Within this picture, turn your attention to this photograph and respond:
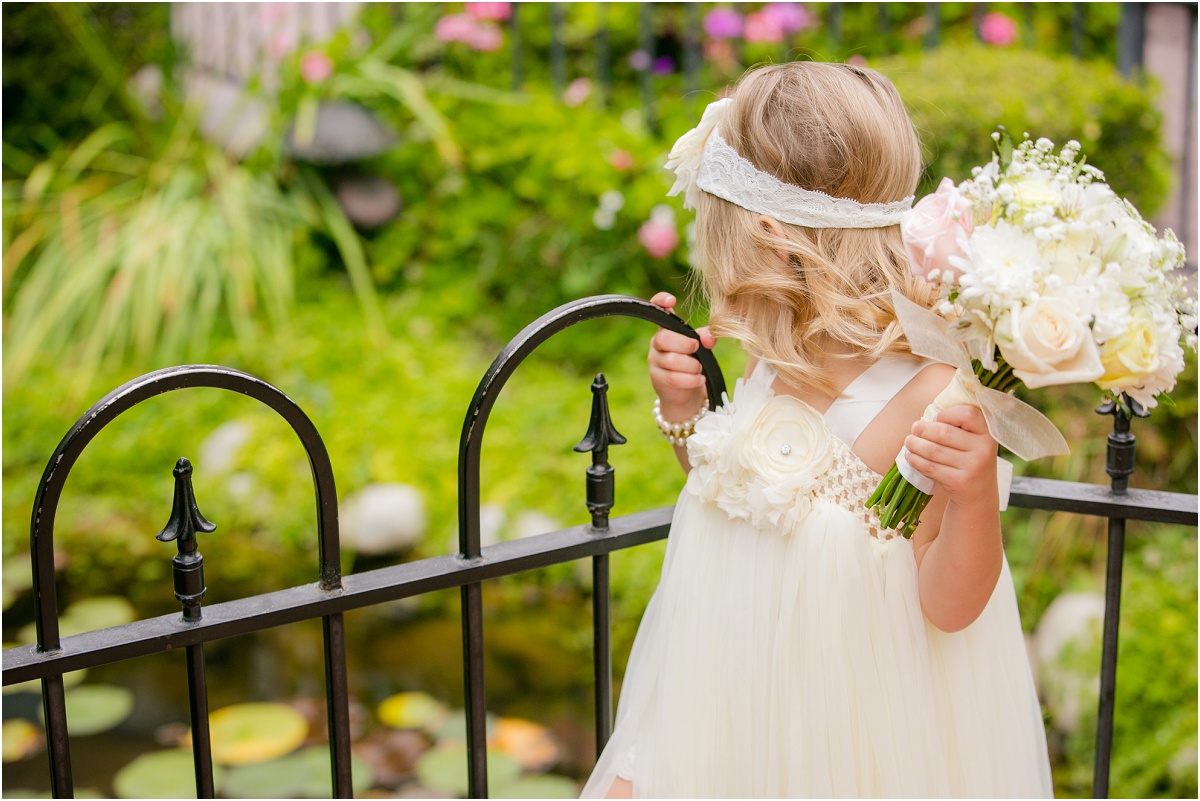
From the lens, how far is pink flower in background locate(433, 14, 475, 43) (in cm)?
509

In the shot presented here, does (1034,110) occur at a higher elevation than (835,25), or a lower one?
lower

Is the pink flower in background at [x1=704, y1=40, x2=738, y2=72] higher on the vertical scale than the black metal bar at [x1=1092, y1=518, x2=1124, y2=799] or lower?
higher

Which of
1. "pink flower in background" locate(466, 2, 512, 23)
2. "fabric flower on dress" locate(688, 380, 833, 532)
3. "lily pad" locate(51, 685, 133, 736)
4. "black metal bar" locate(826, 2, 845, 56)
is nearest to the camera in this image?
"fabric flower on dress" locate(688, 380, 833, 532)

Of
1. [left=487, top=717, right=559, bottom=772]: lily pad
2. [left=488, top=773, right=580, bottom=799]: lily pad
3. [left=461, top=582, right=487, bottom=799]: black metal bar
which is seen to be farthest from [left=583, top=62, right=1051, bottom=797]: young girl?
[left=487, top=717, right=559, bottom=772]: lily pad

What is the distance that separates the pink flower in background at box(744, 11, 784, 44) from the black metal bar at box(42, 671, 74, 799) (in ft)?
14.3

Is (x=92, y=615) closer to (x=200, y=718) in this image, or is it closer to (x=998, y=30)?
(x=200, y=718)

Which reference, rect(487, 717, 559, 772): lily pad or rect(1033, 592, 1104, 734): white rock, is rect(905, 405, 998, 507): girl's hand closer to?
rect(1033, 592, 1104, 734): white rock

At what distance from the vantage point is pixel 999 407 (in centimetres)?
117

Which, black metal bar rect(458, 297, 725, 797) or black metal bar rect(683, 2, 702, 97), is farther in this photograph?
black metal bar rect(683, 2, 702, 97)

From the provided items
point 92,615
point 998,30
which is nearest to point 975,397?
point 92,615

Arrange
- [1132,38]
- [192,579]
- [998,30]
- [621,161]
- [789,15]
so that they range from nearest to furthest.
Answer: [192,579]
[1132,38]
[621,161]
[789,15]
[998,30]

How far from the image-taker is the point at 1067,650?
2688 mm

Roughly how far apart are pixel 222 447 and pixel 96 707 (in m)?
1.18

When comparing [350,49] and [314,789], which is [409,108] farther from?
[314,789]
